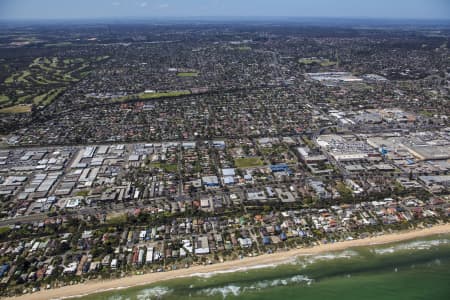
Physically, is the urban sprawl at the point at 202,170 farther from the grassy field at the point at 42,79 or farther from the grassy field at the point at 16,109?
the grassy field at the point at 42,79

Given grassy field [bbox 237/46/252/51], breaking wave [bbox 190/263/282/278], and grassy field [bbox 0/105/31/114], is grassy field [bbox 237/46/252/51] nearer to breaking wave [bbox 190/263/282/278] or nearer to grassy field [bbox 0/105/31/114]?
grassy field [bbox 0/105/31/114]

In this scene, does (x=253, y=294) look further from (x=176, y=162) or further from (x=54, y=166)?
(x=54, y=166)

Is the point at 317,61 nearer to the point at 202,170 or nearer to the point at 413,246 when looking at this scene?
the point at 202,170

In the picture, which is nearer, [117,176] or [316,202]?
[316,202]

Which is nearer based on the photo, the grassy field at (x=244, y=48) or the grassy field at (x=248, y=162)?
the grassy field at (x=248, y=162)

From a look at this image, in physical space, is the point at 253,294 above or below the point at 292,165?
below

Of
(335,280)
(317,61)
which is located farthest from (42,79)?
(335,280)

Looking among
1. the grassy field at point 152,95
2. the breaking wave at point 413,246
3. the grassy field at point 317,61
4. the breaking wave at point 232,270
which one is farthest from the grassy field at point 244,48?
the breaking wave at point 232,270

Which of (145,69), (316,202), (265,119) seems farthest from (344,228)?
(145,69)
